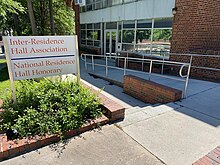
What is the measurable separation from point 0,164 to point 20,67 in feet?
5.19

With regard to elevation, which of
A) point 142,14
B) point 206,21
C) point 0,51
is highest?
point 142,14

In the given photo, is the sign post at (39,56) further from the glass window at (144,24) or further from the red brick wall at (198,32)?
the glass window at (144,24)

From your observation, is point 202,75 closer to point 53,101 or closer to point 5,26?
point 53,101

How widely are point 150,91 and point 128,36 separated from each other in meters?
7.30

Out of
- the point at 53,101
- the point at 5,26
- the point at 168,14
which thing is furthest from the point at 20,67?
the point at 5,26

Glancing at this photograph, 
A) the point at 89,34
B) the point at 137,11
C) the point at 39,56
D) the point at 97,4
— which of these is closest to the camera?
the point at 39,56


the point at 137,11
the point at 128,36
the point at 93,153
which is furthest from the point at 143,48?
the point at 93,153

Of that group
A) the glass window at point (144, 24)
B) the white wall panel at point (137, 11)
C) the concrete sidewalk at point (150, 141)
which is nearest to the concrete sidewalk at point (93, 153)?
the concrete sidewalk at point (150, 141)

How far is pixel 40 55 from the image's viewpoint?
3.37m

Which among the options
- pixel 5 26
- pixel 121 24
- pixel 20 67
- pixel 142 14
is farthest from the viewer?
pixel 5 26

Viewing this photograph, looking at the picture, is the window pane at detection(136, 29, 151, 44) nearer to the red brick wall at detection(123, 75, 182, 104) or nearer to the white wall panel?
the white wall panel

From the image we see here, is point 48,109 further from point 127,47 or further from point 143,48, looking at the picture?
point 127,47

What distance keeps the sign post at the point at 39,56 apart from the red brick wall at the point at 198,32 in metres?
5.18

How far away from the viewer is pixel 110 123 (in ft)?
10.9
